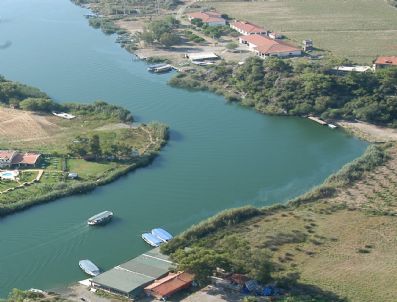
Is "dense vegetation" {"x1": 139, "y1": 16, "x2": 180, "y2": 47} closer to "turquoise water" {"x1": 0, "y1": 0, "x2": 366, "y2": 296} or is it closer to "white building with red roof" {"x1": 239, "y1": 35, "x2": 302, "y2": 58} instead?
"turquoise water" {"x1": 0, "y1": 0, "x2": 366, "y2": 296}

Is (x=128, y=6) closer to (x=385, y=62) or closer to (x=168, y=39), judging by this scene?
(x=168, y=39)

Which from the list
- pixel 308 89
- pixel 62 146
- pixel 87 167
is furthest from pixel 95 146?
pixel 308 89

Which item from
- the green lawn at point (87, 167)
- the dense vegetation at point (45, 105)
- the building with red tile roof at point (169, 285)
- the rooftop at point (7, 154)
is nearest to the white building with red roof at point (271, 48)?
the dense vegetation at point (45, 105)

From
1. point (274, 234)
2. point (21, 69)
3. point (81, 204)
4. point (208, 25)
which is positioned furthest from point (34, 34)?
point (274, 234)

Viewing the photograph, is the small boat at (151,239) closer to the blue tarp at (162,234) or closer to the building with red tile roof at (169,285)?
the blue tarp at (162,234)

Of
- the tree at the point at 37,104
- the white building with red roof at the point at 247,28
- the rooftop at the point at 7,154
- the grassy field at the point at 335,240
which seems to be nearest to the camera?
the grassy field at the point at 335,240

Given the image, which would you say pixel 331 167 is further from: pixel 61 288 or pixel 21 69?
pixel 21 69

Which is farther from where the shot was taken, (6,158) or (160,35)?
(160,35)

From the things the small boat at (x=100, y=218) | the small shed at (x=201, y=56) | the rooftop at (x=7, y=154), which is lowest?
the small boat at (x=100, y=218)
